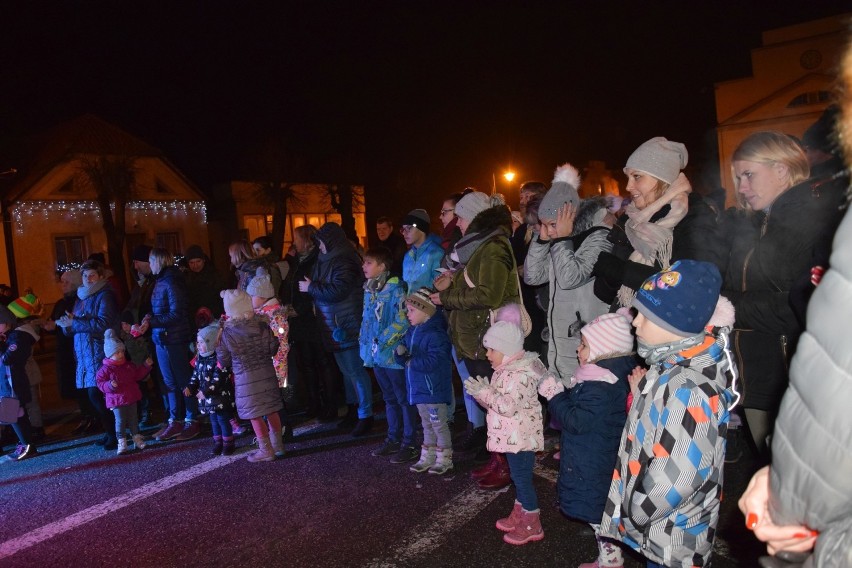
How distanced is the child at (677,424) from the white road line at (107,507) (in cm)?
416

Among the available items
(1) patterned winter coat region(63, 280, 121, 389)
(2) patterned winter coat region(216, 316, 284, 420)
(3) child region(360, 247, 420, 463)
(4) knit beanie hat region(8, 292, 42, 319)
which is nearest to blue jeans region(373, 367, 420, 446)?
(3) child region(360, 247, 420, 463)

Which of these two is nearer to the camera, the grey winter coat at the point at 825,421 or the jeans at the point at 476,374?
the grey winter coat at the point at 825,421

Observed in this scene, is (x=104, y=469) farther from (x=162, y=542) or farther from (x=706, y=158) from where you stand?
(x=706, y=158)

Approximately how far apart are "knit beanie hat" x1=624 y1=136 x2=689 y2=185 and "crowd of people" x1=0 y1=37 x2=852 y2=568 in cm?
2

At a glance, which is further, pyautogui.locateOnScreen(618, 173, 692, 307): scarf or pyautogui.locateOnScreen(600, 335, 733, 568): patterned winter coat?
pyautogui.locateOnScreen(618, 173, 692, 307): scarf

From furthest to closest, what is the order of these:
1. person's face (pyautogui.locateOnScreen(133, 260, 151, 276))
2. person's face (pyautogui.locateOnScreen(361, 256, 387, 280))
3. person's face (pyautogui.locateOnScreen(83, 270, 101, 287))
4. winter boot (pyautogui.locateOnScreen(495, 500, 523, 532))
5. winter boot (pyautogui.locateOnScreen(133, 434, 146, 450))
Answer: person's face (pyautogui.locateOnScreen(133, 260, 151, 276)) → person's face (pyautogui.locateOnScreen(83, 270, 101, 287)) → winter boot (pyautogui.locateOnScreen(133, 434, 146, 450)) → person's face (pyautogui.locateOnScreen(361, 256, 387, 280)) → winter boot (pyautogui.locateOnScreen(495, 500, 523, 532))

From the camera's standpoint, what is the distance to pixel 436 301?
539cm

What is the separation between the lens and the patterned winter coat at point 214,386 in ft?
19.8

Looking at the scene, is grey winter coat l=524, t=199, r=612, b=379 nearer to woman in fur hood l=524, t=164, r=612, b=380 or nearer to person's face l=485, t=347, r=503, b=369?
woman in fur hood l=524, t=164, r=612, b=380

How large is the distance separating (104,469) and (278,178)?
3058 centimetres

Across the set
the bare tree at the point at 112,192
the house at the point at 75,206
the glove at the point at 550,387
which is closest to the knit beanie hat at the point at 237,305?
the glove at the point at 550,387

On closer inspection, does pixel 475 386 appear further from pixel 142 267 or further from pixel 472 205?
pixel 142 267

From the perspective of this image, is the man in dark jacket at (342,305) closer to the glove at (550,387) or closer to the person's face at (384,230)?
the person's face at (384,230)

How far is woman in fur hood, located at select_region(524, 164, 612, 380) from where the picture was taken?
4.14 m
